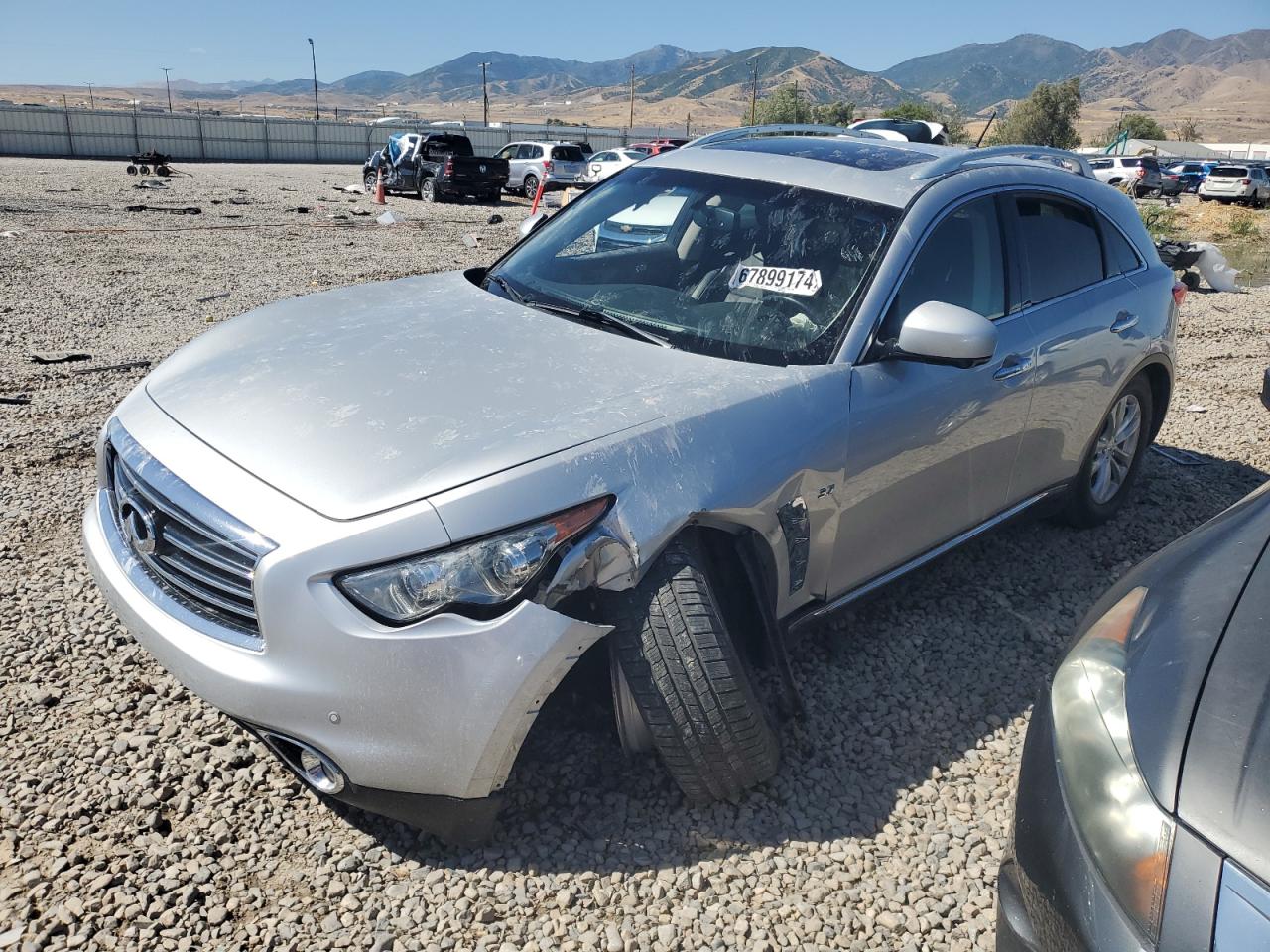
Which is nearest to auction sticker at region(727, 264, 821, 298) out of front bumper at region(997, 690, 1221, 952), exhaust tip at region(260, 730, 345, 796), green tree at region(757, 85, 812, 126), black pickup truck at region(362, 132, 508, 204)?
front bumper at region(997, 690, 1221, 952)

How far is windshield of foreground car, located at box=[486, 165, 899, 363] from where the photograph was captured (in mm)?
3029

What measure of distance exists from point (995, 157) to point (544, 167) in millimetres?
23424

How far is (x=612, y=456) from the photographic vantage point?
2.31 meters

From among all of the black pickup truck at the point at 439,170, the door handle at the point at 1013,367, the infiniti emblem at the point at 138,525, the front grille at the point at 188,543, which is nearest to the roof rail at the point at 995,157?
the door handle at the point at 1013,367

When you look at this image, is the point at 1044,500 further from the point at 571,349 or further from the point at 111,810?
the point at 111,810

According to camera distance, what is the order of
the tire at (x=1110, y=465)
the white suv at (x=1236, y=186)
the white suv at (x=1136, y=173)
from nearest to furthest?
the tire at (x=1110, y=465) < the white suv at (x=1236, y=186) < the white suv at (x=1136, y=173)

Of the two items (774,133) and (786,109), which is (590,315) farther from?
(786,109)

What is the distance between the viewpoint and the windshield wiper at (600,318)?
3.03 meters

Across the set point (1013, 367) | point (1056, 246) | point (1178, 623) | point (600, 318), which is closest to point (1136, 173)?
point (1056, 246)

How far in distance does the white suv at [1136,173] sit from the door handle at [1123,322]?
126 feet

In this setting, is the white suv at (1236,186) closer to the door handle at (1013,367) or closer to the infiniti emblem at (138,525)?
the door handle at (1013,367)

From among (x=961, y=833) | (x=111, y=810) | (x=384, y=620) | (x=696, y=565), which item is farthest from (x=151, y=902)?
(x=961, y=833)

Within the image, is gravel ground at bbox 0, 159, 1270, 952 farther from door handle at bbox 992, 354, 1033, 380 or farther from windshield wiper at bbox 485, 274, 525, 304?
windshield wiper at bbox 485, 274, 525, 304

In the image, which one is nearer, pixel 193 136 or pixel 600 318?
pixel 600 318
